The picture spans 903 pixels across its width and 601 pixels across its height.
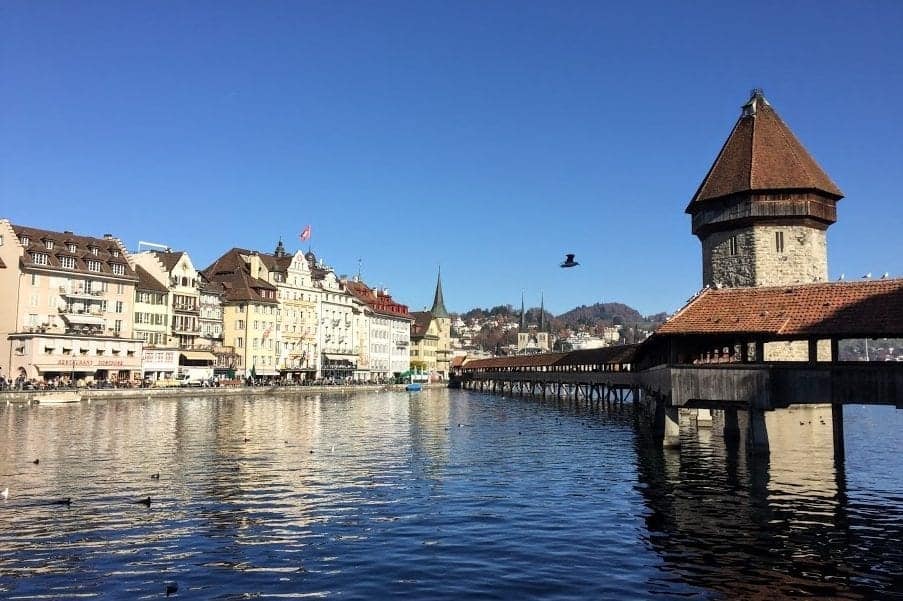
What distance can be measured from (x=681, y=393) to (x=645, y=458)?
427 centimetres

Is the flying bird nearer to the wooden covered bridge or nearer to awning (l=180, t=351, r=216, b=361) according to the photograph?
the wooden covered bridge

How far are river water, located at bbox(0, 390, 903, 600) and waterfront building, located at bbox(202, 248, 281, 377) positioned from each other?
229ft

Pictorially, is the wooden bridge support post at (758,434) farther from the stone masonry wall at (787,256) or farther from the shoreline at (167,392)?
the shoreline at (167,392)

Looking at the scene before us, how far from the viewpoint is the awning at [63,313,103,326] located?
81619mm

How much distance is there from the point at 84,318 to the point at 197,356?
1740 centimetres

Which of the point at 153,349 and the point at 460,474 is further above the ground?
the point at 153,349

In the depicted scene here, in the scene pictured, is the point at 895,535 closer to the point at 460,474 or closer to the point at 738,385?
the point at 738,385

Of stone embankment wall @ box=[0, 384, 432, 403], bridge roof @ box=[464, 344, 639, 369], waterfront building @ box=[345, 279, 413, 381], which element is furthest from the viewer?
waterfront building @ box=[345, 279, 413, 381]

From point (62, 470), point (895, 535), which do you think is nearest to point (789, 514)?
point (895, 535)

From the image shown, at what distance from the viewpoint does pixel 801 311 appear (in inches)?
1049

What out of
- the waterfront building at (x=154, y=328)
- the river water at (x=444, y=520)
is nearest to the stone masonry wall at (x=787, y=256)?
the river water at (x=444, y=520)

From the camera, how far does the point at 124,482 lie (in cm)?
2522

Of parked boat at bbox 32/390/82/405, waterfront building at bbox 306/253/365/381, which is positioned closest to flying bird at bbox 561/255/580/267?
parked boat at bbox 32/390/82/405

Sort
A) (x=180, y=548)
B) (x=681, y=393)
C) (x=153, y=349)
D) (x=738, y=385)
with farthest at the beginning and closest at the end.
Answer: (x=153, y=349), (x=681, y=393), (x=738, y=385), (x=180, y=548)
